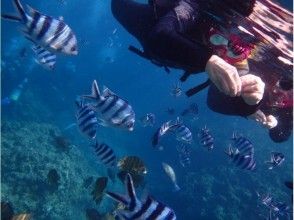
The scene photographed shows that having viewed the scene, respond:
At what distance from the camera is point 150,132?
32875mm

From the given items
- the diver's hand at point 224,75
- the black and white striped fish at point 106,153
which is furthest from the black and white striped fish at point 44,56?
the diver's hand at point 224,75

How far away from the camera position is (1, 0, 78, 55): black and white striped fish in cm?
486

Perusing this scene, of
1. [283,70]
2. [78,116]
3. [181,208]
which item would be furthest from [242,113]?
[181,208]

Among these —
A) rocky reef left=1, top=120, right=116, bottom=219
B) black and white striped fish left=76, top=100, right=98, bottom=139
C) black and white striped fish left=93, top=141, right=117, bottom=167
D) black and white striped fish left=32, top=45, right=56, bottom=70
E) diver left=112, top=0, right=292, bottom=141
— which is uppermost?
diver left=112, top=0, right=292, bottom=141

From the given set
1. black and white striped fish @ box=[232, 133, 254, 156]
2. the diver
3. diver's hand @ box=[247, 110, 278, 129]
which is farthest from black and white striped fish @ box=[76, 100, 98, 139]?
black and white striped fish @ box=[232, 133, 254, 156]

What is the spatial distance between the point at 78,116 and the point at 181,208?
14.0m

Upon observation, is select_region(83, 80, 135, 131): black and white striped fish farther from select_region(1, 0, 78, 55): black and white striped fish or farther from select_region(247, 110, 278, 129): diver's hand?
select_region(247, 110, 278, 129): diver's hand

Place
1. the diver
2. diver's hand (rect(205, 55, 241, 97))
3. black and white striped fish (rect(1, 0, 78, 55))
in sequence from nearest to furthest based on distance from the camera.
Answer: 1. diver's hand (rect(205, 55, 241, 97))
2. the diver
3. black and white striped fish (rect(1, 0, 78, 55))

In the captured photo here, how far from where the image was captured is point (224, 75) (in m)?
3.56

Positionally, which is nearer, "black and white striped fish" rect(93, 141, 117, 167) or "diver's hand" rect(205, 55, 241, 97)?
Answer: "diver's hand" rect(205, 55, 241, 97)

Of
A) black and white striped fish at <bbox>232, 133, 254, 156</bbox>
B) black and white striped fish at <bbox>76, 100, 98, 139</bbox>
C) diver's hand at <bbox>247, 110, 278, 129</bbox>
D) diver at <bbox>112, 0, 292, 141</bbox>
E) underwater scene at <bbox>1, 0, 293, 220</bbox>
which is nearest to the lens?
diver at <bbox>112, 0, 292, 141</bbox>

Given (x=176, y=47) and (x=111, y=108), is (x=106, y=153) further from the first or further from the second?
(x=176, y=47)

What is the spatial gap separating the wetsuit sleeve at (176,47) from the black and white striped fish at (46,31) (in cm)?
207

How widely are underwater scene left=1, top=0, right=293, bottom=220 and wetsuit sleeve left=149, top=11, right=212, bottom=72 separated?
0.02 meters
